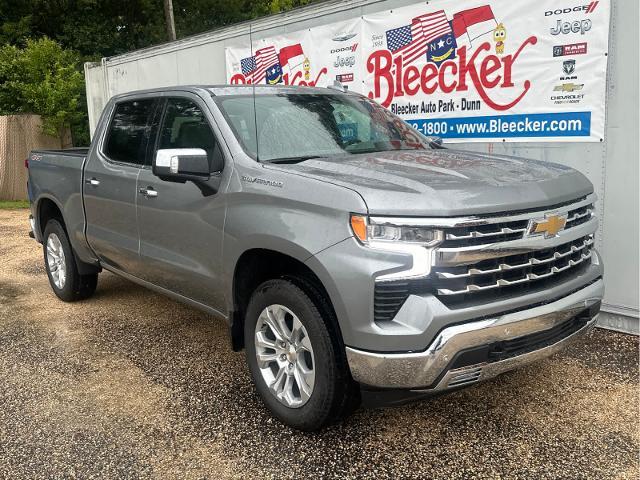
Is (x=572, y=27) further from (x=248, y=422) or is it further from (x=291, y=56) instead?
(x=248, y=422)

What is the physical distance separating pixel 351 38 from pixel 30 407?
4.75 meters

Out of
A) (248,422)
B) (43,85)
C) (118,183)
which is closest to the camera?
(248,422)

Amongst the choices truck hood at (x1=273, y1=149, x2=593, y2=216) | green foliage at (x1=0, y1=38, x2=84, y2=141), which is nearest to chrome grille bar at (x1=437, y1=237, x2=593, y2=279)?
truck hood at (x1=273, y1=149, x2=593, y2=216)

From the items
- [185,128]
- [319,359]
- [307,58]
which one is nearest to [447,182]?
[319,359]

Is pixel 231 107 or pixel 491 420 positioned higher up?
pixel 231 107

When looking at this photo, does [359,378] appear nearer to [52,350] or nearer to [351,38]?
[52,350]

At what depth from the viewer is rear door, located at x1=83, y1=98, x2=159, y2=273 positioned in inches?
177

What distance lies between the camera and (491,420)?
135 inches

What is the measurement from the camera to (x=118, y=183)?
460 centimetres

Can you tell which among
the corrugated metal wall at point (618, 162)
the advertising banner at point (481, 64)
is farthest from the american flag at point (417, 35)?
the corrugated metal wall at point (618, 162)

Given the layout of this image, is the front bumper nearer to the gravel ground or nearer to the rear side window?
the gravel ground

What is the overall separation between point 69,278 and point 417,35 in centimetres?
398

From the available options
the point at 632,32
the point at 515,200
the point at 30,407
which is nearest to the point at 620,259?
the point at 632,32

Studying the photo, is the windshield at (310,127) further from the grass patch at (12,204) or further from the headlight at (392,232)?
the grass patch at (12,204)
